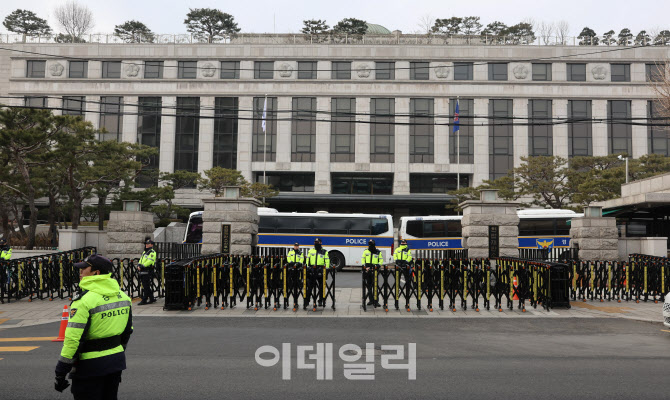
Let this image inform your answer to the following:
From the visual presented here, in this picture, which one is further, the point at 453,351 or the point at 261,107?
the point at 261,107

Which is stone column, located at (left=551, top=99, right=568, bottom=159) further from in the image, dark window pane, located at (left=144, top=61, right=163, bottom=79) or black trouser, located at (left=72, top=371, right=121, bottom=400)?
black trouser, located at (left=72, top=371, right=121, bottom=400)

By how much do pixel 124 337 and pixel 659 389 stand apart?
6.55m

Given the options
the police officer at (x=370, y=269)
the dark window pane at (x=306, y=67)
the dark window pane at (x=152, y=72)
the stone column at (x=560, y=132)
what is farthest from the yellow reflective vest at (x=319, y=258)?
the dark window pane at (x=152, y=72)

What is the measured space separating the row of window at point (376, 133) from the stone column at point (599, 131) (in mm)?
464

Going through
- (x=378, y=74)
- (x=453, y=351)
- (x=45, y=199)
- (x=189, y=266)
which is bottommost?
(x=453, y=351)

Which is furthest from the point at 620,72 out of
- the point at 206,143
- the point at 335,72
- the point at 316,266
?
the point at 316,266

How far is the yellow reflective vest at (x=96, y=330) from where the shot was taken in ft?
14.6

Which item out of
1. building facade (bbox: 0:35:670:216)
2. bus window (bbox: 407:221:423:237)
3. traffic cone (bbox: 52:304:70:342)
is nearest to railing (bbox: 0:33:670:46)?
building facade (bbox: 0:35:670:216)

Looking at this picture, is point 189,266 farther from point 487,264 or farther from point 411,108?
point 411,108

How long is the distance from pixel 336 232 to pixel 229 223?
9.63 m

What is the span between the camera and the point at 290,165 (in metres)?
52.5

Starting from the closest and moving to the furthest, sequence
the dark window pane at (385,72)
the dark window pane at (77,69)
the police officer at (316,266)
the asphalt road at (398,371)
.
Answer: the asphalt road at (398,371) < the police officer at (316,266) < the dark window pane at (385,72) < the dark window pane at (77,69)

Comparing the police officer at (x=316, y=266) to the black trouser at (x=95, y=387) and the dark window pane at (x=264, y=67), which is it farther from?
the dark window pane at (x=264, y=67)

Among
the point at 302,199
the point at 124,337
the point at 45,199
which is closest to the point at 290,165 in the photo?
the point at 302,199
